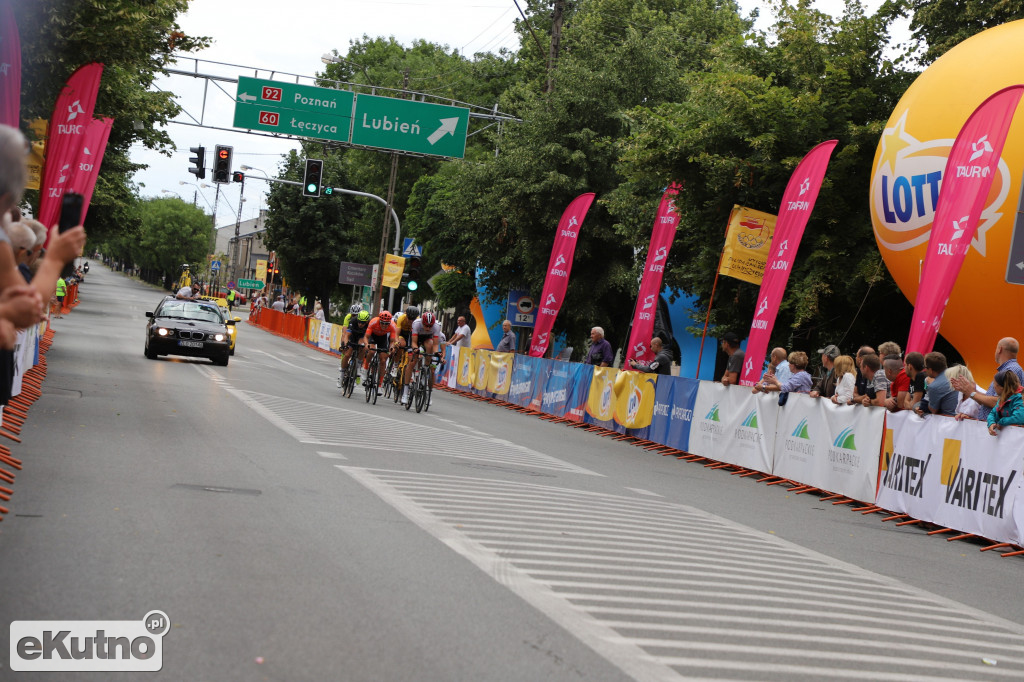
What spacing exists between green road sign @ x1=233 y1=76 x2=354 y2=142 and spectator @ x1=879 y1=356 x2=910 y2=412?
2546 cm

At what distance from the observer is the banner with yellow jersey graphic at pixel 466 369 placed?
30.4m

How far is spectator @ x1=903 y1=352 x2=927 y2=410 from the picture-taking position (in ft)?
42.3

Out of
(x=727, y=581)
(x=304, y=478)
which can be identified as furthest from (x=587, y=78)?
(x=727, y=581)

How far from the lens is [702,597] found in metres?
6.69

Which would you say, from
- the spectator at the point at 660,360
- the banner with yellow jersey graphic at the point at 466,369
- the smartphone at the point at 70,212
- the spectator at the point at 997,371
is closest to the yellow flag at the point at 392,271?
the banner with yellow jersey graphic at the point at 466,369

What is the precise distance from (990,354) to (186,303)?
17.8 m

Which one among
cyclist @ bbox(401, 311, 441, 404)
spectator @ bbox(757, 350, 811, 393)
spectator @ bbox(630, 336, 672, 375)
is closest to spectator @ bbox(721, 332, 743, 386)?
spectator @ bbox(757, 350, 811, 393)

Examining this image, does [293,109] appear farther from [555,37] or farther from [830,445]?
[830,445]

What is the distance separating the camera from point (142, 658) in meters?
4.65

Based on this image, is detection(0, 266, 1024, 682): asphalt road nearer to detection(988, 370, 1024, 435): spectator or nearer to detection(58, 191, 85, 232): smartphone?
detection(988, 370, 1024, 435): spectator

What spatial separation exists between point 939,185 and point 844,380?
4.75 m

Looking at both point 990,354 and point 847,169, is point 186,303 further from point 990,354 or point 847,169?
point 990,354

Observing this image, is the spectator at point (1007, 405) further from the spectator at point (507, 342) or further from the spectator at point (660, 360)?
the spectator at point (507, 342)

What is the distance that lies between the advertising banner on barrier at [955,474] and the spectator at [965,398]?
0.89 feet
